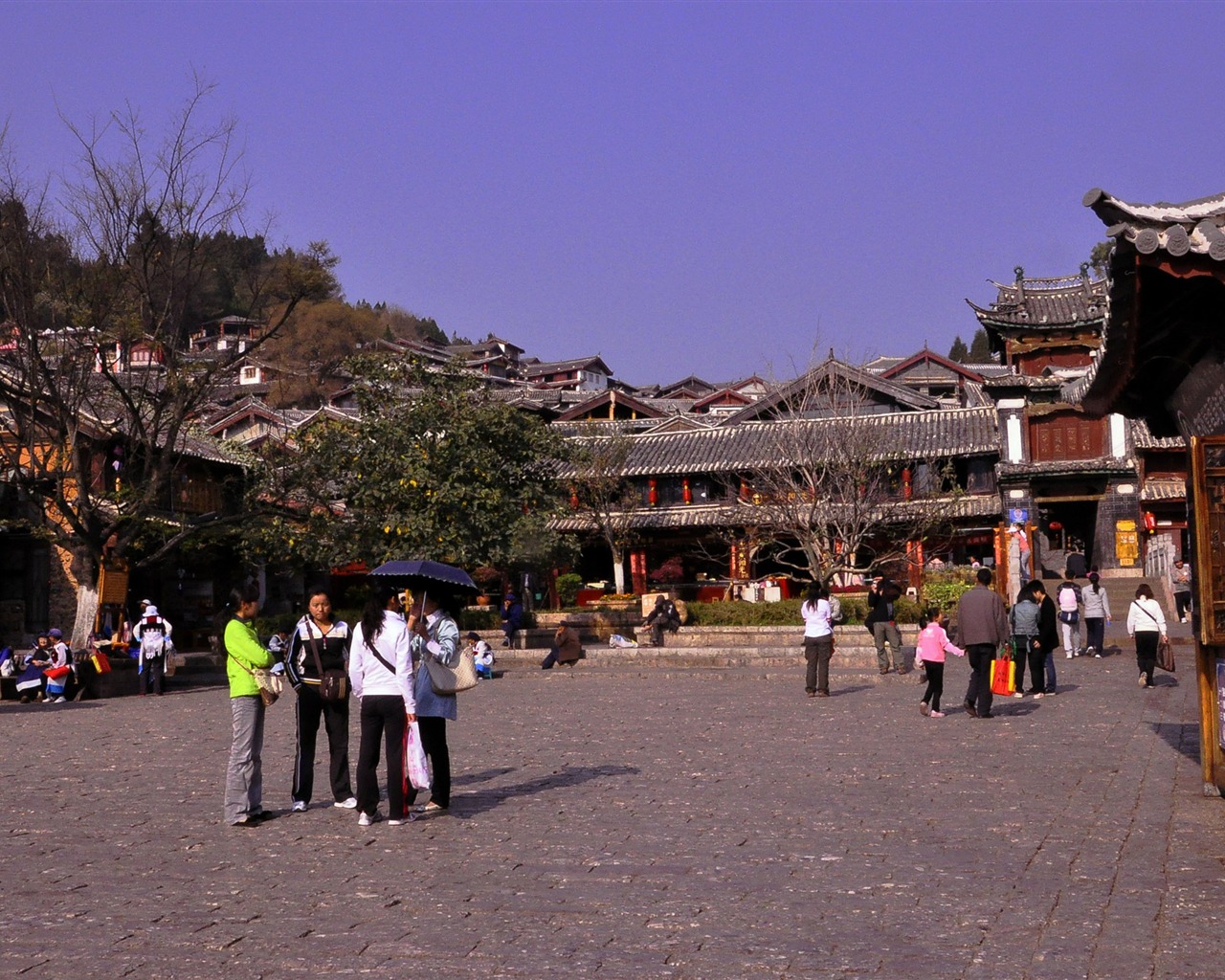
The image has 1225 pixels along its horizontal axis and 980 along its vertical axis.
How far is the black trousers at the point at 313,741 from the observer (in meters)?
10.3

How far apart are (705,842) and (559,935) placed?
2440mm

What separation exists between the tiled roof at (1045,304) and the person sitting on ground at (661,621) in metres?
23.9

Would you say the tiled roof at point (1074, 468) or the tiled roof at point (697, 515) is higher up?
the tiled roof at point (1074, 468)

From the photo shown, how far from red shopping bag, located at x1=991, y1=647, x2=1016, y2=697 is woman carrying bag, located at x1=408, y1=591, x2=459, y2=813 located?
348 inches

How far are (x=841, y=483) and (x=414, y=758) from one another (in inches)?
1197

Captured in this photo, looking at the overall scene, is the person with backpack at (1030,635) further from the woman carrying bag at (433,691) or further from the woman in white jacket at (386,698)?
the woman in white jacket at (386,698)

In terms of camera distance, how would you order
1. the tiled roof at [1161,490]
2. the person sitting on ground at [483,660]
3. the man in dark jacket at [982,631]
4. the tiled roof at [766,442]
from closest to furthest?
the man in dark jacket at [982,631], the person sitting on ground at [483,660], the tiled roof at [1161,490], the tiled roof at [766,442]

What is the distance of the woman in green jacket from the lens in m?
9.59

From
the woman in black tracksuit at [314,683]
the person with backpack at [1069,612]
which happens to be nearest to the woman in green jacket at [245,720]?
the woman in black tracksuit at [314,683]

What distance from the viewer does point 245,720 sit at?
9695 mm

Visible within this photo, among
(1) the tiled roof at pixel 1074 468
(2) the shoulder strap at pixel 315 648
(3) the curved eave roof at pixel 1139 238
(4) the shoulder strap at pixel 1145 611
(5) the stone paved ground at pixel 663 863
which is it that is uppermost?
(1) the tiled roof at pixel 1074 468

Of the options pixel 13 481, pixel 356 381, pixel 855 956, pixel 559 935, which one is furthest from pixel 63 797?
pixel 356 381

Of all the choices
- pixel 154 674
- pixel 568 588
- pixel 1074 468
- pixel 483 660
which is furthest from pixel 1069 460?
pixel 154 674

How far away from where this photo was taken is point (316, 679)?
→ 10328 millimetres
